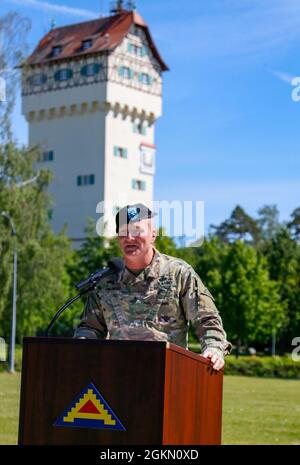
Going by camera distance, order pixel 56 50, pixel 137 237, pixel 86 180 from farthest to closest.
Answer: pixel 56 50 < pixel 86 180 < pixel 137 237

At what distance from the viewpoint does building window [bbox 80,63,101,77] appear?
284 ft

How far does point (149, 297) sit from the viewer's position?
22.3 ft

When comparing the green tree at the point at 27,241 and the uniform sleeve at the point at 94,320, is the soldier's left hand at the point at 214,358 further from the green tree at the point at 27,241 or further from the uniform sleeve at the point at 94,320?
the green tree at the point at 27,241

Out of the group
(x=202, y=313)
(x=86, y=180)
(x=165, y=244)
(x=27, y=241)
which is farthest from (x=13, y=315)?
(x=202, y=313)

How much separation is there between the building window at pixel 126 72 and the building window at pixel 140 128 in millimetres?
4489

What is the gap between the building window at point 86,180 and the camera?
289ft

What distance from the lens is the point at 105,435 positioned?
5641 mm

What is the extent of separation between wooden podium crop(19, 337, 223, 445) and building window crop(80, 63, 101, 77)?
8162 cm

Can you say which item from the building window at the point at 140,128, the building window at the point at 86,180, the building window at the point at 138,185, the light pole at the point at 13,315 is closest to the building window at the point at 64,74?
the building window at the point at 140,128

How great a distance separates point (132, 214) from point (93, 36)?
83433mm

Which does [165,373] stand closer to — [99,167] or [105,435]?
[105,435]

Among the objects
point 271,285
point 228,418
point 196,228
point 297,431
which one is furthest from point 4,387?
point 271,285

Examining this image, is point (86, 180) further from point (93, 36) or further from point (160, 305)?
point (160, 305)

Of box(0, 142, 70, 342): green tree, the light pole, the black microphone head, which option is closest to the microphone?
the black microphone head
